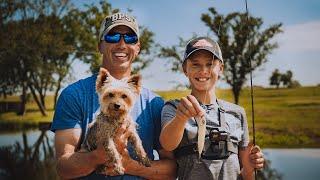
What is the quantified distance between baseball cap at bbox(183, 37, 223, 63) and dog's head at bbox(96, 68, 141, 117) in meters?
0.69

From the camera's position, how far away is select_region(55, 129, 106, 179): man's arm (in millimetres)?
4719

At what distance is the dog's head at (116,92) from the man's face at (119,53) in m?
0.18

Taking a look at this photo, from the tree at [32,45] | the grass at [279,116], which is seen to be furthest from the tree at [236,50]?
the tree at [32,45]

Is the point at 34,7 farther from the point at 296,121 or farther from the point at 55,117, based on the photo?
the point at 55,117

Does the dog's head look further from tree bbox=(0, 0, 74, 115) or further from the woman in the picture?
tree bbox=(0, 0, 74, 115)

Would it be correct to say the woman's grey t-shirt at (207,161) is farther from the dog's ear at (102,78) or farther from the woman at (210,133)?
the dog's ear at (102,78)

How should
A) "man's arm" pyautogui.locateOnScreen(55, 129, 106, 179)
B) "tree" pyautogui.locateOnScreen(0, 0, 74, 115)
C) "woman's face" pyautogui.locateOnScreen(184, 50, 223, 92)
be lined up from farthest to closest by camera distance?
"tree" pyautogui.locateOnScreen(0, 0, 74, 115) < "woman's face" pyautogui.locateOnScreen(184, 50, 223, 92) < "man's arm" pyautogui.locateOnScreen(55, 129, 106, 179)

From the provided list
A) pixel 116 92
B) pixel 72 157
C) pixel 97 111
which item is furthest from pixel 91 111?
pixel 72 157

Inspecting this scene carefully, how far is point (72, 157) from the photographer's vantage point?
482 cm

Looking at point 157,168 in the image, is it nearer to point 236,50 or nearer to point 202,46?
point 202,46

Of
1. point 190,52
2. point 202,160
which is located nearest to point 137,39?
point 190,52

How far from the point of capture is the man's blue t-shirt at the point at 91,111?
4863mm

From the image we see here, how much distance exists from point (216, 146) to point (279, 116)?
5316 centimetres

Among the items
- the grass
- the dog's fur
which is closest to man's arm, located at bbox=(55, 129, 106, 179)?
the dog's fur
